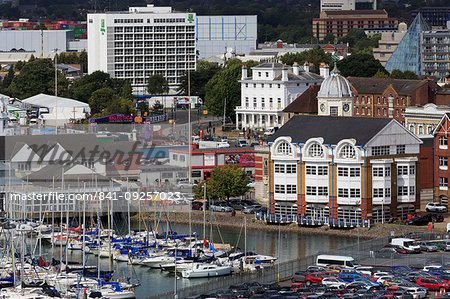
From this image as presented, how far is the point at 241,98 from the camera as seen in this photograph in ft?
299

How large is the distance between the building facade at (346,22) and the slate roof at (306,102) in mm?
106574

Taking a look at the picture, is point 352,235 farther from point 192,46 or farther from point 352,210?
point 192,46

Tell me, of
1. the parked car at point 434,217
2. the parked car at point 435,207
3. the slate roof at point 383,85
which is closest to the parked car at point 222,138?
the slate roof at point 383,85

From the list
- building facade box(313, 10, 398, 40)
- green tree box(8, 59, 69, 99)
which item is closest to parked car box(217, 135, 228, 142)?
green tree box(8, 59, 69, 99)

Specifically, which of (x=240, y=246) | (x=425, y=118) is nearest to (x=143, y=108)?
(x=425, y=118)

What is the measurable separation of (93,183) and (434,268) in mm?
20519

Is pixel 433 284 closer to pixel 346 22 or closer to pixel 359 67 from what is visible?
pixel 359 67

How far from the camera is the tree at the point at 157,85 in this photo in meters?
115

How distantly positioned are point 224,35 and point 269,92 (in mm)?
60531

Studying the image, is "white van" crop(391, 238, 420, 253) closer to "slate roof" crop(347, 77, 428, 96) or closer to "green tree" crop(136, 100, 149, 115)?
"slate roof" crop(347, 77, 428, 96)

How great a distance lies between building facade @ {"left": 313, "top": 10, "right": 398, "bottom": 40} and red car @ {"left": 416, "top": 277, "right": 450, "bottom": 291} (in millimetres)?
146694

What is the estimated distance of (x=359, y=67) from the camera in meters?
100

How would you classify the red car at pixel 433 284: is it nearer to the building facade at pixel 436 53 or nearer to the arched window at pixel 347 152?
the arched window at pixel 347 152

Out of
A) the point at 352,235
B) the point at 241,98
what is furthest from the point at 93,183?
the point at 241,98
